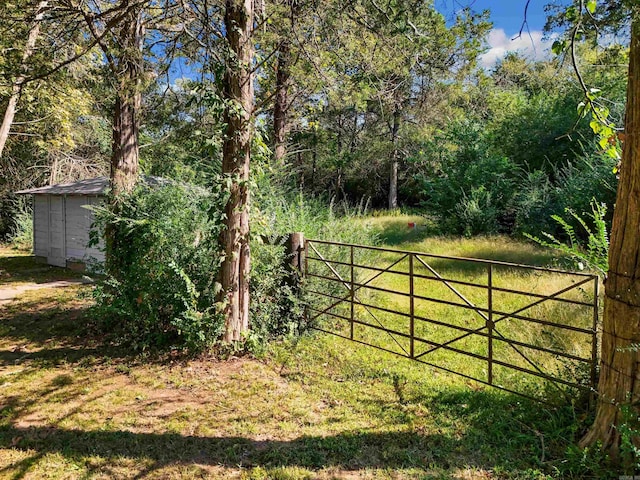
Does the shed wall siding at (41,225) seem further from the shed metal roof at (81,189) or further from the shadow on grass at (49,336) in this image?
the shadow on grass at (49,336)

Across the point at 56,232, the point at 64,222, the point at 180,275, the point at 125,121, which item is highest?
the point at 125,121

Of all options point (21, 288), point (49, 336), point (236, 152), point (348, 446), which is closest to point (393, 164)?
point (21, 288)

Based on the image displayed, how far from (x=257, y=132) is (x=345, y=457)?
339cm

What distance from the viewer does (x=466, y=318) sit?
6672mm

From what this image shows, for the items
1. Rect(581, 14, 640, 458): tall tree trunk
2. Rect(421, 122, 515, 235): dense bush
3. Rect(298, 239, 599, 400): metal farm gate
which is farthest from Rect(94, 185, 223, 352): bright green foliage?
Rect(421, 122, 515, 235): dense bush

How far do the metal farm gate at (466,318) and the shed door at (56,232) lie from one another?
8.99 m

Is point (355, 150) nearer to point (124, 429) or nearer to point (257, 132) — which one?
point (257, 132)

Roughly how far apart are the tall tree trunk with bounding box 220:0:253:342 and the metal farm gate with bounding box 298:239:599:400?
1223 mm

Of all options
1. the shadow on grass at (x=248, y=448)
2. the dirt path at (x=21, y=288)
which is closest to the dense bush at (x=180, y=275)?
the shadow on grass at (x=248, y=448)

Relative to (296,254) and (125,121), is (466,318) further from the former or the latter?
(125,121)

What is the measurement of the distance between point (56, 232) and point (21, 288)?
3.32 metres

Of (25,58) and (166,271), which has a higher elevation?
(25,58)

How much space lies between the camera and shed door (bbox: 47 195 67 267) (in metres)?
12.2

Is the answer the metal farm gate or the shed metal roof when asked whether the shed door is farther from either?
the metal farm gate
